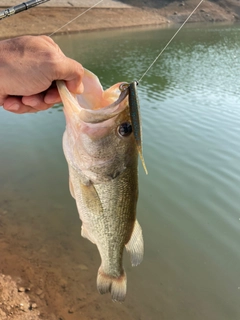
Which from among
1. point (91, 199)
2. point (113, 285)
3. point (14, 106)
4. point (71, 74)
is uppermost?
point (71, 74)

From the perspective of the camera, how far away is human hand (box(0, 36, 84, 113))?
5.16ft

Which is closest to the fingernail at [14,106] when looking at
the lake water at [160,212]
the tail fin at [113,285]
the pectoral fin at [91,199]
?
the pectoral fin at [91,199]

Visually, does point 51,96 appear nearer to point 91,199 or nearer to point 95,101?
point 95,101

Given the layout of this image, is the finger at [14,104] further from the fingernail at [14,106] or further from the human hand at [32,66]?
the human hand at [32,66]

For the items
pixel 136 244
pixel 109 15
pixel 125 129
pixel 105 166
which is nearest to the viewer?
pixel 125 129

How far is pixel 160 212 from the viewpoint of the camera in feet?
18.4

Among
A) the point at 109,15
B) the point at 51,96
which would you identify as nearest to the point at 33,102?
the point at 51,96

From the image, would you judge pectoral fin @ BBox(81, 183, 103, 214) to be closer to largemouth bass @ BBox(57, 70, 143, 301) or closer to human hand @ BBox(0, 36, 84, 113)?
largemouth bass @ BBox(57, 70, 143, 301)

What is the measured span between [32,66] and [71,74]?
0.22 meters

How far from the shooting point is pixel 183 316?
3.85 meters

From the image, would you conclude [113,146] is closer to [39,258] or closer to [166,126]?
[39,258]

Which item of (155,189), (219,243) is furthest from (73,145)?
(155,189)

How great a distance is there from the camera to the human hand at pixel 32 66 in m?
1.57

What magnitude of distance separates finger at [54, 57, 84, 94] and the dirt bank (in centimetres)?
2805
